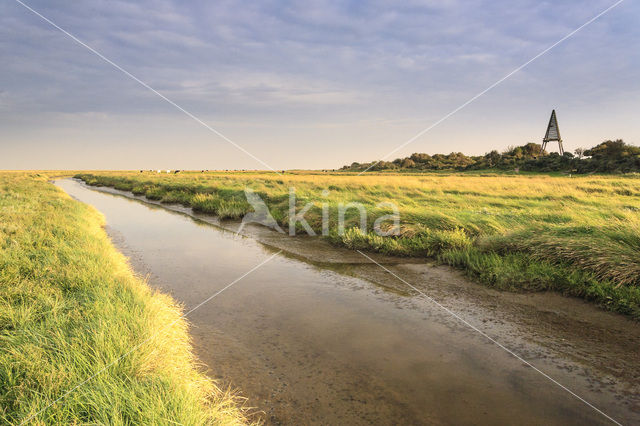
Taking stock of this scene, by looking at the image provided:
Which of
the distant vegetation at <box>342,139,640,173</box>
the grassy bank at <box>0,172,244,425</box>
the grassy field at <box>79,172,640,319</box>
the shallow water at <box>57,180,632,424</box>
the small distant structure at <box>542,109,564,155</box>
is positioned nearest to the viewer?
the grassy bank at <box>0,172,244,425</box>

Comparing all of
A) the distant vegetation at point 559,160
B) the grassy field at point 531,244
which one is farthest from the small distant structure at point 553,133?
the grassy field at point 531,244

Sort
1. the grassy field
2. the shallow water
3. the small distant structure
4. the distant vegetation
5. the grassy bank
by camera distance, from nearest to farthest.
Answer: the grassy bank < the shallow water < the grassy field < the distant vegetation < the small distant structure

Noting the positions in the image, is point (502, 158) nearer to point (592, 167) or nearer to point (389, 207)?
point (592, 167)

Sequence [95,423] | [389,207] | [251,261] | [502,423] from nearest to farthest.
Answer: [95,423], [502,423], [251,261], [389,207]

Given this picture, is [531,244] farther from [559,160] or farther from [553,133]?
[553,133]

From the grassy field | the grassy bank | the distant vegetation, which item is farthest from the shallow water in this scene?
the distant vegetation

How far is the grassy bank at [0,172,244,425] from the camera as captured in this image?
257cm

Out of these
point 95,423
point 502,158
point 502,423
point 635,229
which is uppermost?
point 502,158

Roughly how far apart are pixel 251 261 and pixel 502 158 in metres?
56.2

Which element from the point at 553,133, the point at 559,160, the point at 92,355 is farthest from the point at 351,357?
the point at 553,133

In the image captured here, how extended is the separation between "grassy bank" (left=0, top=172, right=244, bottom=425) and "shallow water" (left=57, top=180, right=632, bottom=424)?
20.3 inches

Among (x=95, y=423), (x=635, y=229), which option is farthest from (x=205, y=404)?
(x=635, y=229)

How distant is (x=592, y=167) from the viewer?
34.7 meters

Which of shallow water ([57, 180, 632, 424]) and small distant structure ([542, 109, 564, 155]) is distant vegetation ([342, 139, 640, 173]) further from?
shallow water ([57, 180, 632, 424])
